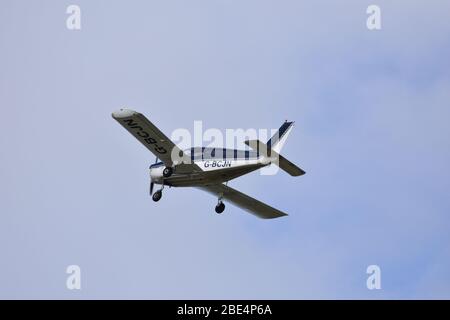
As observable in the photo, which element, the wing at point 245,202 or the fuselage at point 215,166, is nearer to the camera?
the fuselage at point 215,166

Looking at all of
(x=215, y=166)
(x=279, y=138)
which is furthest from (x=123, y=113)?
(x=279, y=138)

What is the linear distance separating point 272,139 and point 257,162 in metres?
1.11

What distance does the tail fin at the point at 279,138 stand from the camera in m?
41.0

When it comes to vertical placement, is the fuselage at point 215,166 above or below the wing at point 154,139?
below

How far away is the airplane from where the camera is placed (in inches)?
1618

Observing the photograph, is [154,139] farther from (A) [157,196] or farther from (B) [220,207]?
(B) [220,207]

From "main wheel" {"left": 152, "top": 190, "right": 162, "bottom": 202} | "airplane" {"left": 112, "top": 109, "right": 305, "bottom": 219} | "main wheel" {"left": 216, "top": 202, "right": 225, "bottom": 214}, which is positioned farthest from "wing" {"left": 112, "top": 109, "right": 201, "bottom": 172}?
"main wheel" {"left": 216, "top": 202, "right": 225, "bottom": 214}

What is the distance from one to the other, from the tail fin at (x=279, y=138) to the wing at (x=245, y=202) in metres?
5.69

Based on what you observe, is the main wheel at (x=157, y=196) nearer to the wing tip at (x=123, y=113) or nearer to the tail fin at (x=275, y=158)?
the wing tip at (x=123, y=113)

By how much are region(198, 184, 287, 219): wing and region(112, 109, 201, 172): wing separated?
9.85 feet

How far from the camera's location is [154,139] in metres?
42.6

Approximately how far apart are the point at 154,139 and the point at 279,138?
17.6ft

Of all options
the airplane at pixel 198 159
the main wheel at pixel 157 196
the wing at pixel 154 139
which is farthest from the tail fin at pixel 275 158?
the main wheel at pixel 157 196

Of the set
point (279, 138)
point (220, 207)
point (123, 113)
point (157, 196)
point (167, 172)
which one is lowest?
point (220, 207)
